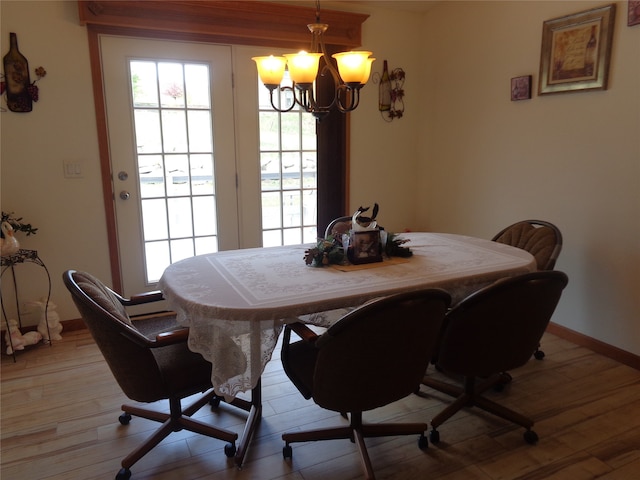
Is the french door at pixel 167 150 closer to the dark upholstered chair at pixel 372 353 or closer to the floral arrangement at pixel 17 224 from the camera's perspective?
the floral arrangement at pixel 17 224

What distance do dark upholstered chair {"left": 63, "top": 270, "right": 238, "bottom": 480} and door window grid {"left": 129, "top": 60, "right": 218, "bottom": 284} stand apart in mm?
1387

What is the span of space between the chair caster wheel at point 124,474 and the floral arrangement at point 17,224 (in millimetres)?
1825

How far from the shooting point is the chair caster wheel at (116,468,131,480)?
184 centimetres

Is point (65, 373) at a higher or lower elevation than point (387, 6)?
lower

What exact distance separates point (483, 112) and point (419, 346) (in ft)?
8.12

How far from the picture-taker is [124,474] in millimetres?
1845

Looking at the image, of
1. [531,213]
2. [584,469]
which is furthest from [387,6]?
[584,469]

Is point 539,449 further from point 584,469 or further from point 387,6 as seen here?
point 387,6

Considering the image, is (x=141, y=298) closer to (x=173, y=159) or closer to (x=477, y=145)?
(x=173, y=159)

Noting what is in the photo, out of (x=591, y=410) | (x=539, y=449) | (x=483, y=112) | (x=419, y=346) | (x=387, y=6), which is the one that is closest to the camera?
(x=419, y=346)

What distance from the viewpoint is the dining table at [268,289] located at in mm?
1713

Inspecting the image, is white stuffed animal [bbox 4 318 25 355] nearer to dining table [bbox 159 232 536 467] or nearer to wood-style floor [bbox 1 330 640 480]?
wood-style floor [bbox 1 330 640 480]

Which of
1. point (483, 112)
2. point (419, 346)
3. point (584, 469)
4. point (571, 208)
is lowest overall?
point (584, 469)

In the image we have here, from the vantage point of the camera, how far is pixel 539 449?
2027 mm
